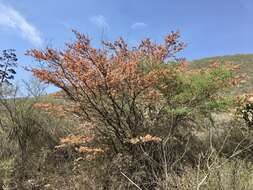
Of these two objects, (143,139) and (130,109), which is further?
(130,109)

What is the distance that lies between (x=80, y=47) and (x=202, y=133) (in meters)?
5.45

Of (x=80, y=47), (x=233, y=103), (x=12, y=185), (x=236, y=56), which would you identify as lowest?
(x=12, y=185)

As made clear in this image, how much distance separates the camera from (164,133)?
1012 centimetres

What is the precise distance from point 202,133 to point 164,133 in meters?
2.94

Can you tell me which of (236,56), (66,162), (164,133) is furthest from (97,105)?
(236,56)

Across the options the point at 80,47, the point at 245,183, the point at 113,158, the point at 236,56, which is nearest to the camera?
the point at 245,183

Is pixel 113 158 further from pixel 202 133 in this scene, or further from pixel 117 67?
pixel 202 133

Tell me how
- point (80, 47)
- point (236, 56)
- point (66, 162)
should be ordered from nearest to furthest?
point (80, 47)
point (66, 162)
point (236, 56)

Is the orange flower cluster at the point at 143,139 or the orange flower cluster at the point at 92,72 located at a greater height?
the orange flower cluster at the point at 92,72

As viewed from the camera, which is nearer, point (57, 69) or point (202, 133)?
point (57, 69)

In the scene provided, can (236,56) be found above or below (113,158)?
above

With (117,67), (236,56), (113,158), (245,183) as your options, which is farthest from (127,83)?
(236,56)

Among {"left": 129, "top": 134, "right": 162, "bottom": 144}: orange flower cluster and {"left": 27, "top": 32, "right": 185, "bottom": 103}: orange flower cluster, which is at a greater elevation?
{"left": 27, "top": 32, "right": 185, "bottom": 103}: orange flower cluster

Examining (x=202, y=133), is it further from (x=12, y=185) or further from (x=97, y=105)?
(x=12, y=185)
